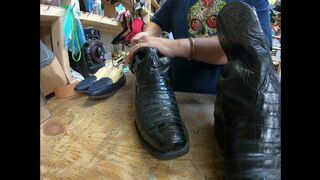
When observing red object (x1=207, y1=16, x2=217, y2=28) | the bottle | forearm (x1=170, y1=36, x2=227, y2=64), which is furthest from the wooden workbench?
the bottle

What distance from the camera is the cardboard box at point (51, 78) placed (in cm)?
67

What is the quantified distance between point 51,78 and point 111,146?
38 cm

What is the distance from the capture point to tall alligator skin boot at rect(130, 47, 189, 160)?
0.37 m

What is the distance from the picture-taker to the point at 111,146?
43 centimetres

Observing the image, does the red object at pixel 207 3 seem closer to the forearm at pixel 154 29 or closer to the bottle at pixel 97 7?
the forearm at pixel 154 29

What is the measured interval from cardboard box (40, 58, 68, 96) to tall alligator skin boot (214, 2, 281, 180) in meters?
0.49

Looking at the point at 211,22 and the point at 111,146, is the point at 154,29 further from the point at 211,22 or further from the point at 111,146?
the point at 111,146

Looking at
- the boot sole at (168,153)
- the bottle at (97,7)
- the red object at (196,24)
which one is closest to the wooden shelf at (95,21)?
the bottle at (97,7)

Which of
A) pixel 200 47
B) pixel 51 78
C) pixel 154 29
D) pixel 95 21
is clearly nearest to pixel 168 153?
pixel 200 47

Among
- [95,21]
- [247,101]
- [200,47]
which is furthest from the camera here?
[95,21]

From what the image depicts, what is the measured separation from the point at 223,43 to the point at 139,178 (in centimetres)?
25
